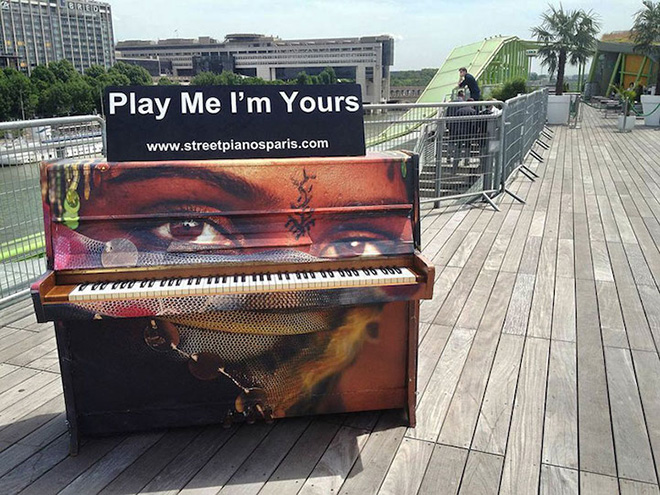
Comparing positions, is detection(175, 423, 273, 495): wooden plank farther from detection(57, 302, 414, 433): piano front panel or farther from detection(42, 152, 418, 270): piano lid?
detection(42, 152, 418, 270): piano lid

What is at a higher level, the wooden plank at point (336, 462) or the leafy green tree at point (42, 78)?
the leafy green tree at point (42, 78)

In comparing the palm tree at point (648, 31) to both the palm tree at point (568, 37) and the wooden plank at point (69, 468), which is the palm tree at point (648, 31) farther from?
the wooden plank at point (69, 468)

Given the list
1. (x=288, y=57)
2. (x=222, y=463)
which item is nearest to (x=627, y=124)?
(x=222, y=463)

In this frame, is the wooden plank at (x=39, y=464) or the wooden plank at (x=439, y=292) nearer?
the wooden plank at (x=39, y=464)

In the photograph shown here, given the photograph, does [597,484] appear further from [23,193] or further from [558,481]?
[23,193]

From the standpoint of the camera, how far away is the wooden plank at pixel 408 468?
8.74 ft

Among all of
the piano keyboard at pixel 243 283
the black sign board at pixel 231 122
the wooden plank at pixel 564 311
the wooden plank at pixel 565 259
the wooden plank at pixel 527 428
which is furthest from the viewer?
the wooden plank at pixel 565 259

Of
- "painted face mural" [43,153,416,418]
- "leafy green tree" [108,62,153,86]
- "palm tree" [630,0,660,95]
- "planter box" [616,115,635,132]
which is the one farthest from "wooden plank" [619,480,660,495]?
"leafy green tree" [108,62,153,86]

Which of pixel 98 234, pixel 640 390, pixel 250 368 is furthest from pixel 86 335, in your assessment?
pixel 640 390

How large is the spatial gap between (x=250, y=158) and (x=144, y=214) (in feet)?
1.92

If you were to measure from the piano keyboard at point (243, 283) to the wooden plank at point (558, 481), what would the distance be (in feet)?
3.64

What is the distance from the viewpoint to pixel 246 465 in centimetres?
286

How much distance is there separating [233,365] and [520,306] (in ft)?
9.38

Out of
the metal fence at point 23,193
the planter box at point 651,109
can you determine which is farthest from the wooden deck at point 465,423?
the planter box at point 651,109
